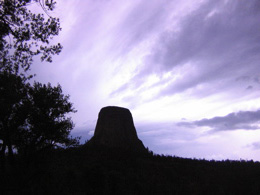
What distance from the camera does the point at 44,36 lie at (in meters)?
12.0

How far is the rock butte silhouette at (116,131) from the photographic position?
3656 centimetres

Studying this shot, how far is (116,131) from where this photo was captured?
3784 cm

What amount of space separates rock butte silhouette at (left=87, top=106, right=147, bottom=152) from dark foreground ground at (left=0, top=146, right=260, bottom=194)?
9.87m

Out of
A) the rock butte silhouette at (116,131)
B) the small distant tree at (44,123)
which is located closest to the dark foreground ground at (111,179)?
the small distant tree at (44,123)

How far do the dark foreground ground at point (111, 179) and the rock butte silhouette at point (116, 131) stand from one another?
9.87 m

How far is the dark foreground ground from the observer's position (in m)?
16.5

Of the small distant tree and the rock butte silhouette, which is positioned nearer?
the small distant tree

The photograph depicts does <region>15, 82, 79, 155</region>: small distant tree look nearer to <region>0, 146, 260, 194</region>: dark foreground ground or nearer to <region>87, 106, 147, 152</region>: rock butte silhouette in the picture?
<region>0, 146, 260, 194</region>: dark foreground ground

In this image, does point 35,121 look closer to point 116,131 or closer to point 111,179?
point 111,179

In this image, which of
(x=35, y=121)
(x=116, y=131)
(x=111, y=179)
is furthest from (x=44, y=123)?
(x=116, y=131)

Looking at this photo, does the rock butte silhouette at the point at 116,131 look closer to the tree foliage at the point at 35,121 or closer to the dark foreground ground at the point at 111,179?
the dark foreground ground at the point at 111,179

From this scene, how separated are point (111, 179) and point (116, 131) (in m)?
20.3

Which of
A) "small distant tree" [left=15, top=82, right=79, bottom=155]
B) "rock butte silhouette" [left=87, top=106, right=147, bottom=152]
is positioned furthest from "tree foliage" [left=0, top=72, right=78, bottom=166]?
"rock butte silhouette" [left=87, top=106, right=147, bottom=152]

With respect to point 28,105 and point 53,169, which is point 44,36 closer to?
point 28,105
